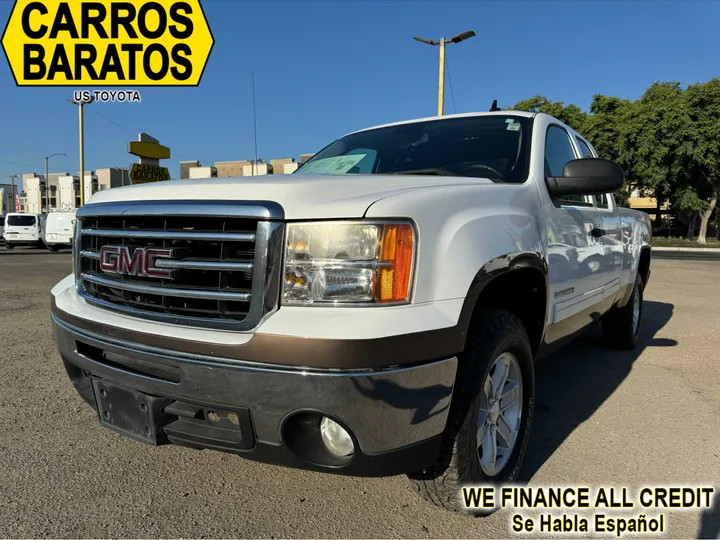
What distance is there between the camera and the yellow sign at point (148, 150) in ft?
56.1

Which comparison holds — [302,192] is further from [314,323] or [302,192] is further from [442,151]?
[442,151]

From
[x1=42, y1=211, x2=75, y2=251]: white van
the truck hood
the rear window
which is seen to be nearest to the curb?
the truck hood

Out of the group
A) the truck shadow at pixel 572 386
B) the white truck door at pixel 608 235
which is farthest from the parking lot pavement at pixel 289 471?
the white truck door at pixel 608 235

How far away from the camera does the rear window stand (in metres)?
24.3

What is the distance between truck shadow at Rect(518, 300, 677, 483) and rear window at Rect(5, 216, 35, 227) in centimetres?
2586

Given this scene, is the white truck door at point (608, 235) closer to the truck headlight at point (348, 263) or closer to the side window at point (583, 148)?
the side window at point (583, 148)

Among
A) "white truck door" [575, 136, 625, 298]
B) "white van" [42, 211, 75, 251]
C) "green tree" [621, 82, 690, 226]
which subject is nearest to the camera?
"white truck door" [575, 136, 625, 298]

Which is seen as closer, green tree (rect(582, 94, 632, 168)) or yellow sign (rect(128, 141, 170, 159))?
yellow sign (rect(128, 141, 170, 159))

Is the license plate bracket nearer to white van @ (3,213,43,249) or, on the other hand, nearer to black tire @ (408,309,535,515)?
black tire @ (408,309,535,515)

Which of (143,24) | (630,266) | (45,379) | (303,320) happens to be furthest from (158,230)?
(143,24)

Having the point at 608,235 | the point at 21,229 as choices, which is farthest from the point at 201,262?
the point at 21,229

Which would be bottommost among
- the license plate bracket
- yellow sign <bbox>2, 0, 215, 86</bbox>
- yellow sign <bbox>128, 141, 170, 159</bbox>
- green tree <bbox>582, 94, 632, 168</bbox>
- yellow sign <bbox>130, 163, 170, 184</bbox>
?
the license plate bracket

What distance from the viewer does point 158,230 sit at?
6.61 feet

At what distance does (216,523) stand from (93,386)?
29.8 inches
